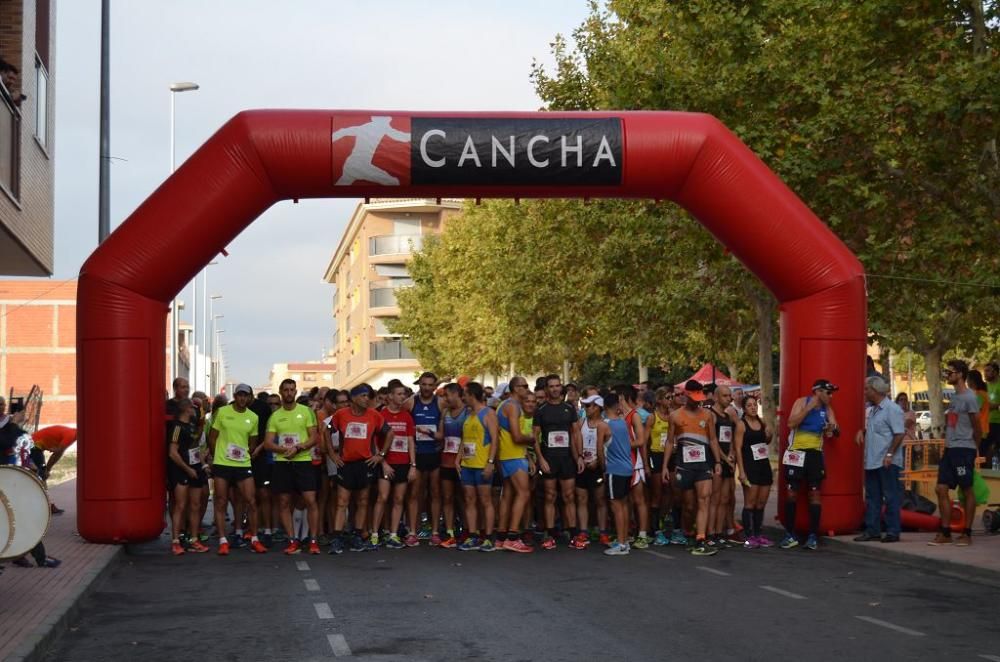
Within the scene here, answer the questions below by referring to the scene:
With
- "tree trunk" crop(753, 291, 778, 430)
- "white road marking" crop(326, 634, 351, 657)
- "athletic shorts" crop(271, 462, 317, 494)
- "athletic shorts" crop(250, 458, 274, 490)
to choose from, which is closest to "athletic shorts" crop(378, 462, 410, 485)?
"athletic shorts" crop(271, 462, 317, 494)

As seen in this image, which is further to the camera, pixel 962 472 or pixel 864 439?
pixel 864 439

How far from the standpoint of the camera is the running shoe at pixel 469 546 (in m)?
16.3

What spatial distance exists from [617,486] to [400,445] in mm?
2484

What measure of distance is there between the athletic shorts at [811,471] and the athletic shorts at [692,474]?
980 millimetres

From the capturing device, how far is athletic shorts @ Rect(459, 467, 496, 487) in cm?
1634

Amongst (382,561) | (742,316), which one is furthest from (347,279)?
(382,561)

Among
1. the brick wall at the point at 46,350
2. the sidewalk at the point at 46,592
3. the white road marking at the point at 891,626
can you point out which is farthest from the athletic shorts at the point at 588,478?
the brick wall at the point at 46,350

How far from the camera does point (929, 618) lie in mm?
10828

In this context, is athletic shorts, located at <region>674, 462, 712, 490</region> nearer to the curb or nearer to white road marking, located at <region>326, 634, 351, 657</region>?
the curb

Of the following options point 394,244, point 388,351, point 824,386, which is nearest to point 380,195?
point 824,386

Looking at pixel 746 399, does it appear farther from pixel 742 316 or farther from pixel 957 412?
pixel 742 316

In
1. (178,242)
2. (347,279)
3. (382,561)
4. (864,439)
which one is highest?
(347,279)

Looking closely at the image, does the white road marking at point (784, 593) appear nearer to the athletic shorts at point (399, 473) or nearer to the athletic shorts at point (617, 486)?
the athletic shorts at point (617, 486)

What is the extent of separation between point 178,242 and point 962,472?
28.5ft
